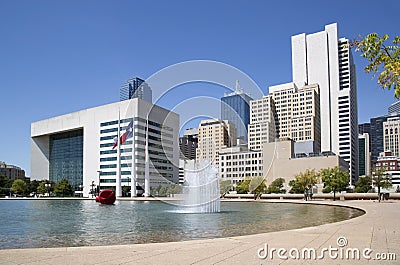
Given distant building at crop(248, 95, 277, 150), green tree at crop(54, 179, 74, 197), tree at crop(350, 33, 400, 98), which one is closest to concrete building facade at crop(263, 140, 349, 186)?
green tree at crop(54, 179, 74, 197)

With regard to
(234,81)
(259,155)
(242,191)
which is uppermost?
(234,81)

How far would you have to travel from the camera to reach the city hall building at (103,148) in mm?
116250

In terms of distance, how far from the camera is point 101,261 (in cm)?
872

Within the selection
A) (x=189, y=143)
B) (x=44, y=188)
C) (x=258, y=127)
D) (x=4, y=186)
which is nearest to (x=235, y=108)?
(x=189, y=143)

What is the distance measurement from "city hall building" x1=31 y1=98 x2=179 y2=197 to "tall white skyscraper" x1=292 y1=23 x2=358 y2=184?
74.6m

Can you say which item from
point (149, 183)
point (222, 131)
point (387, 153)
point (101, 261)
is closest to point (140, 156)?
point (149, 183)

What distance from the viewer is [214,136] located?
29953 millimetres

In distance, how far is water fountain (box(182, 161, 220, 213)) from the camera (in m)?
33.5

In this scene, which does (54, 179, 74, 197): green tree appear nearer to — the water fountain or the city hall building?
the city hall building

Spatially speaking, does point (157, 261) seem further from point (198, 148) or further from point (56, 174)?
point (56, 174)

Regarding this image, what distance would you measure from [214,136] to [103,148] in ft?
337

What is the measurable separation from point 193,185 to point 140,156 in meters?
83.3

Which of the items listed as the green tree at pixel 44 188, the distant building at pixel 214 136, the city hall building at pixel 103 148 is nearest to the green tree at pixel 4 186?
the green tree at pixel 44 188

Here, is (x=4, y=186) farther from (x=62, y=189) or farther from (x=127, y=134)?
(x=127, y=134)
